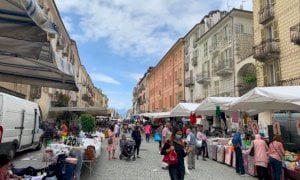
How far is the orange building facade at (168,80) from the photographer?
49825 millimetres

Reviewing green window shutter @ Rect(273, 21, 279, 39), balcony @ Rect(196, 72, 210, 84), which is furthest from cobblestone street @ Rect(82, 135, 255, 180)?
balcony @ Rect(196, 72, 210, 84)

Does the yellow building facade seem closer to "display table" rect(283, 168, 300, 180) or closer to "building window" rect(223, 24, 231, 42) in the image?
"building window" rect(223, 24, 231, 42)

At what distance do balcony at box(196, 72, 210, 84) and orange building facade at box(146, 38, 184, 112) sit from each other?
8715mm

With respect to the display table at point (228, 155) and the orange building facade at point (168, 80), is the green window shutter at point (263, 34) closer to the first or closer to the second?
the display table at point (228, 155)

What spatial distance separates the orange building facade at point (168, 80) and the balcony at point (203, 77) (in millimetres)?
8715

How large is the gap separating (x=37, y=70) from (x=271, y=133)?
32.7 feet

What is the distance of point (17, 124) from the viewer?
1398 cm

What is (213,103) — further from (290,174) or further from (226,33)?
(226,33)

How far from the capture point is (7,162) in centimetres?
474

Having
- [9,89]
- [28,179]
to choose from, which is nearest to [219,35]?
[9,89]

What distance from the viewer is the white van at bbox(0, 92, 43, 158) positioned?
1240 centimetres

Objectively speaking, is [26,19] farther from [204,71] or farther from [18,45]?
[204,71]

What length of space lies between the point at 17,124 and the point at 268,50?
16.9 m

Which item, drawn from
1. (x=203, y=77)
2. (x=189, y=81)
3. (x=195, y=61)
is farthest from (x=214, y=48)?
(x=189, y=81)
